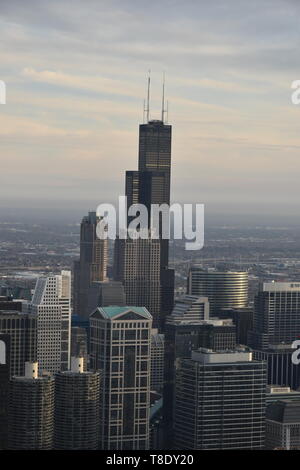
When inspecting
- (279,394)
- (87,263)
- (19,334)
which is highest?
(87,263)

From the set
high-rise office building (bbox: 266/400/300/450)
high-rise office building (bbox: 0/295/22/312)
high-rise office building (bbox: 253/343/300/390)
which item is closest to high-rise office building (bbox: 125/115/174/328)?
high-rise office building (bbox: 253/343/300/390)

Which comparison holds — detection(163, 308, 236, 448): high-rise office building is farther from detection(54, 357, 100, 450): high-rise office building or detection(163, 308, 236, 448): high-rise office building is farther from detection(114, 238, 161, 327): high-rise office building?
detection(114, 238, 161, 327): high-rise office building

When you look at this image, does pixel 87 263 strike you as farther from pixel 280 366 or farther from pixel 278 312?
pixel 280 366

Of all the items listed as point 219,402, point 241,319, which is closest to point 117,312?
point 219,402

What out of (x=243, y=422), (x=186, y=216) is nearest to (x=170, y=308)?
(x=186, y=216)

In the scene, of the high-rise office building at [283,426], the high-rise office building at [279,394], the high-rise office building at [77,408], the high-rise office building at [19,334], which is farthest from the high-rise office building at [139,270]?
the high-rise office building at [77,408]

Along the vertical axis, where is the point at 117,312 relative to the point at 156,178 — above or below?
below

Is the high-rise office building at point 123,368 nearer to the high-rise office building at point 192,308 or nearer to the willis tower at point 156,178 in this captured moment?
the high-rise office building at point 192,308
